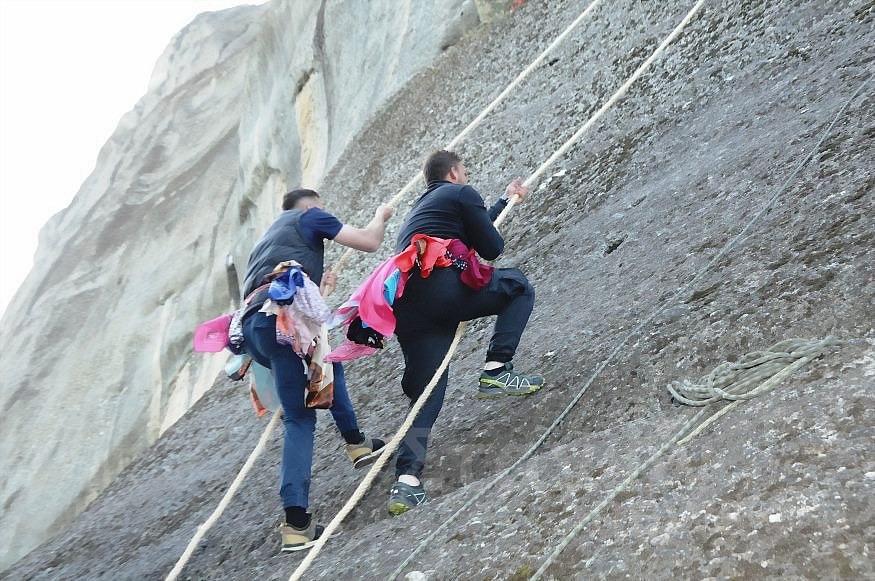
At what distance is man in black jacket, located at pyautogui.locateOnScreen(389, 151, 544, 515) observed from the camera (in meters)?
4.91

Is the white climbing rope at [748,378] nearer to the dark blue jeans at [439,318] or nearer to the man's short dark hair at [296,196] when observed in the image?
the dark blue jeans at [439,318]

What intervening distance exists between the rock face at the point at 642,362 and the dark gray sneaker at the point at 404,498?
10 centimetres

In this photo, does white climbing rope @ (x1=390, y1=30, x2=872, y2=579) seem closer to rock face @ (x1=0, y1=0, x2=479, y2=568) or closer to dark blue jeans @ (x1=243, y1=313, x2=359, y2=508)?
dark blue jeans @ (x1=243, y1=313, x2=359, y2=508)

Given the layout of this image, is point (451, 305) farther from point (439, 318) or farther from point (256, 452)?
point (256, 452)

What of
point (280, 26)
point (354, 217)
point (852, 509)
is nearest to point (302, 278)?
point (852, 509)

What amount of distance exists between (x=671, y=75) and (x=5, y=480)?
20.0m

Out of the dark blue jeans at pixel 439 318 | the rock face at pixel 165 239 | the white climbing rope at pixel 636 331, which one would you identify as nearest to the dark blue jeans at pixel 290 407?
the dark blue jeans at pixel 439 318

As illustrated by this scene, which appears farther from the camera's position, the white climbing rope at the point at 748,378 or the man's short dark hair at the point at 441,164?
the man's short dark hair at the point at 441,164

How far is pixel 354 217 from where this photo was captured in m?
11.6

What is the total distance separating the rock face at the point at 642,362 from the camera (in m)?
2.97

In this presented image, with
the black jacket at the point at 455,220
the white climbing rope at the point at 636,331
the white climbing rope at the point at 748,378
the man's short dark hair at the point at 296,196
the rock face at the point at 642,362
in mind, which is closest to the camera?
the rock face at the point at 642,362

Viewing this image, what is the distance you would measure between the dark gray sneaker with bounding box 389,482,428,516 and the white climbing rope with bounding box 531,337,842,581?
4.88 ft

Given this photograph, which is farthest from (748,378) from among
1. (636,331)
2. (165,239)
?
(165,239)

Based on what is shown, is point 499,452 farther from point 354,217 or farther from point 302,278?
point 354,217
